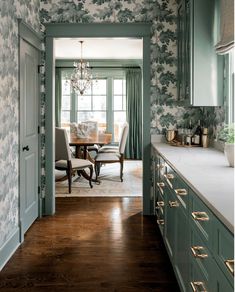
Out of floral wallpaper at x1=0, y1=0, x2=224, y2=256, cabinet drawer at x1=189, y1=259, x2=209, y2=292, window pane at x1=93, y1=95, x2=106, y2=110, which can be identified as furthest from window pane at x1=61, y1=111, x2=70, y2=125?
cabinet drawer at x1=189, y1=259, x2=209, y2=292

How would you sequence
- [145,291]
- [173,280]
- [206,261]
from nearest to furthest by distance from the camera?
[206,261] < [145,291] < [173,280]

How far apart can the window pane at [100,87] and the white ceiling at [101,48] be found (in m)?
0.72

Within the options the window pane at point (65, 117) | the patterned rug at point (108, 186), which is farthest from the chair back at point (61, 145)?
the window pane at point (65, 117)

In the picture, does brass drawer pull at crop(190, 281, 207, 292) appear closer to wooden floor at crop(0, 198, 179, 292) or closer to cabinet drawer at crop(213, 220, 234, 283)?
cabinet drawer at crop(213, 220, 234, 283)

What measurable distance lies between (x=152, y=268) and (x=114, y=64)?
7916 mm

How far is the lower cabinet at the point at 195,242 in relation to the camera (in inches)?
61.7

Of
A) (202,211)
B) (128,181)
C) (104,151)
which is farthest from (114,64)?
(202,211)

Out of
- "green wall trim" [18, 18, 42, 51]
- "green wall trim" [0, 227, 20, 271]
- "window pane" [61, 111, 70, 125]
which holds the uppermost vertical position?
"green wall trim" [18, 18, 42, 51]

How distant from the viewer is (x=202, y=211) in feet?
6.45

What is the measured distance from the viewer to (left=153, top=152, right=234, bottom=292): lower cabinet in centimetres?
157

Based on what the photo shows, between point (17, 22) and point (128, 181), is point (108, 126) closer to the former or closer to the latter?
point (128, 181)

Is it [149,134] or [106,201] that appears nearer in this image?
[149,134]

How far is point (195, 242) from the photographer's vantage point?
7.10 feet

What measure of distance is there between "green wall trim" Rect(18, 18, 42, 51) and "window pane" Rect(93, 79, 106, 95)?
235 inches
